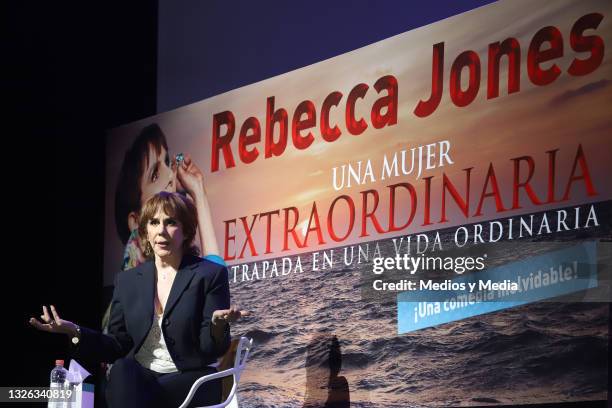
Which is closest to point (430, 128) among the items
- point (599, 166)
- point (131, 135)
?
point (599, 166)

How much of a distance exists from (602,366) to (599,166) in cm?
75

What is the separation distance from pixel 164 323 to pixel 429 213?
4.17 feet

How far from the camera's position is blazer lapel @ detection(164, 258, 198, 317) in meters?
3.62

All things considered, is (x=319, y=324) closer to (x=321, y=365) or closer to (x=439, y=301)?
(x=321, y=365)

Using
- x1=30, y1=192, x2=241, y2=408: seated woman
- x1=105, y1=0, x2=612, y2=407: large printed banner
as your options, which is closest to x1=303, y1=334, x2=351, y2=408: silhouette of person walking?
x1=105, y1=0, x2=612, y2=407: large printed banner

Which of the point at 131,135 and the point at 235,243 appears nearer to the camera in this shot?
the point at 235,243

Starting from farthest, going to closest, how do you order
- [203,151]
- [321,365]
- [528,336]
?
[203,151] < [321,365] < [528,336]

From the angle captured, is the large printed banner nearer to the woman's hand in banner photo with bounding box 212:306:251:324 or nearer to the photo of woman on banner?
the photo of woman on banner

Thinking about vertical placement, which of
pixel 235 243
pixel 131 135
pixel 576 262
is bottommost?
pixel 576 262

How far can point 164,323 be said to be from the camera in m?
3.59

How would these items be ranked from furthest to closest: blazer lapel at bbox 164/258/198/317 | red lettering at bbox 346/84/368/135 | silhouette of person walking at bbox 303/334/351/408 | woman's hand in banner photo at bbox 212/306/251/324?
red lettering at bbox 346/84/368/135 → silhouette of person walking at bbox 303/334/351/408 → blazer lapel at bbox 164/258/198/317 → woman's hand in banner photo at bbox 212/306/251/324

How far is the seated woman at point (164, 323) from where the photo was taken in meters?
3.36

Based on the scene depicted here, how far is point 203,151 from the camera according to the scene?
5277 mm

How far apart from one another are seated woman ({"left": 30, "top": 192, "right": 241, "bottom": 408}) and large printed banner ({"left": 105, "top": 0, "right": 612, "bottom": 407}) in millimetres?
861
